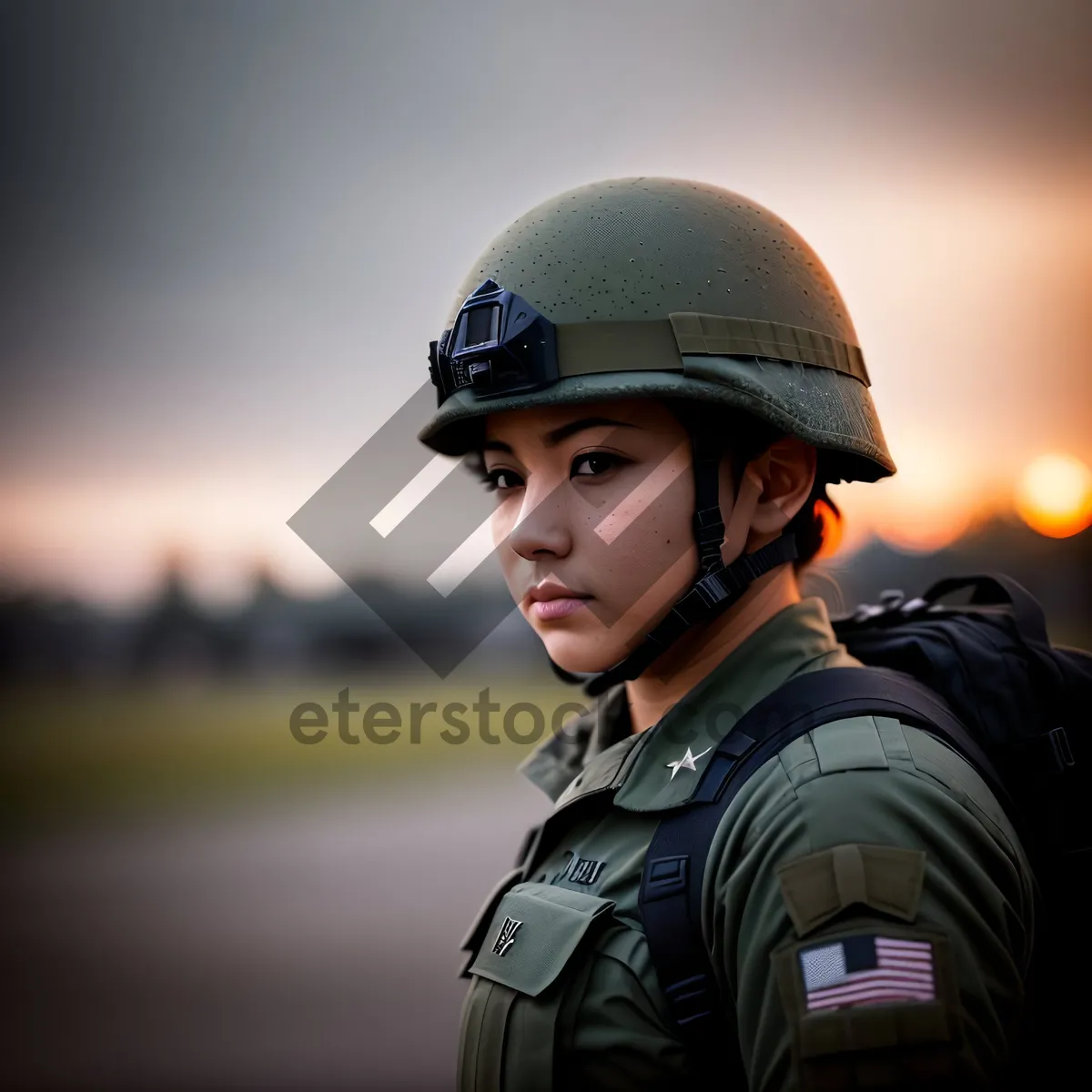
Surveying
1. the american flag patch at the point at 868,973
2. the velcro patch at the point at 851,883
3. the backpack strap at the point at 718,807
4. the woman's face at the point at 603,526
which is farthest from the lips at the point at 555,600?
the american flag patch at the point at 868,973

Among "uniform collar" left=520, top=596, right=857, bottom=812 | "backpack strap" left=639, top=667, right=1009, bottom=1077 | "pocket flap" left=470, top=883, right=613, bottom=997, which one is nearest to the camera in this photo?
"backpack strap" left=639, top=667, right=1009, bottom=1077

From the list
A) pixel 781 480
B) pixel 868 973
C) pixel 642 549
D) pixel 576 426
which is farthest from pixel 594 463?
pixel 868 973

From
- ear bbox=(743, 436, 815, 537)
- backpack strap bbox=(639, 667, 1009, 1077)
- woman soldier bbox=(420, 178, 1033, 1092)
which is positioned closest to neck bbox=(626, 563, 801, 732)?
woman soldier bbox=(420, 178, 1033, 1092)

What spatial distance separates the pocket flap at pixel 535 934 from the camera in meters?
1.72

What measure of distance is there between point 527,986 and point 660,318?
52.2 inches

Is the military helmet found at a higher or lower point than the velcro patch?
higher

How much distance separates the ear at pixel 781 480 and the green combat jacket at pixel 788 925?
0.88ft

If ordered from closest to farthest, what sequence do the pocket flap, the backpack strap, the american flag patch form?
the american flag patch → the backpack strap → the pocket flap

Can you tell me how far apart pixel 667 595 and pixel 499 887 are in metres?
0.77

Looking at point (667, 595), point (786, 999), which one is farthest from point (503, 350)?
point (786, 999)

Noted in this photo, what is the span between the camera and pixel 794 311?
2.19 metres

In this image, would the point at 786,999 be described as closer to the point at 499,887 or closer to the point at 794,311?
the point at 499,887

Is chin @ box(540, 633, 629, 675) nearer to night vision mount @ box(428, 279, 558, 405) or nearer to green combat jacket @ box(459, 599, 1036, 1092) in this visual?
green combat jacket @ box(459, 599, 1036, 1092)

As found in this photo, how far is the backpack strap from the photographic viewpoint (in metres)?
1.60
